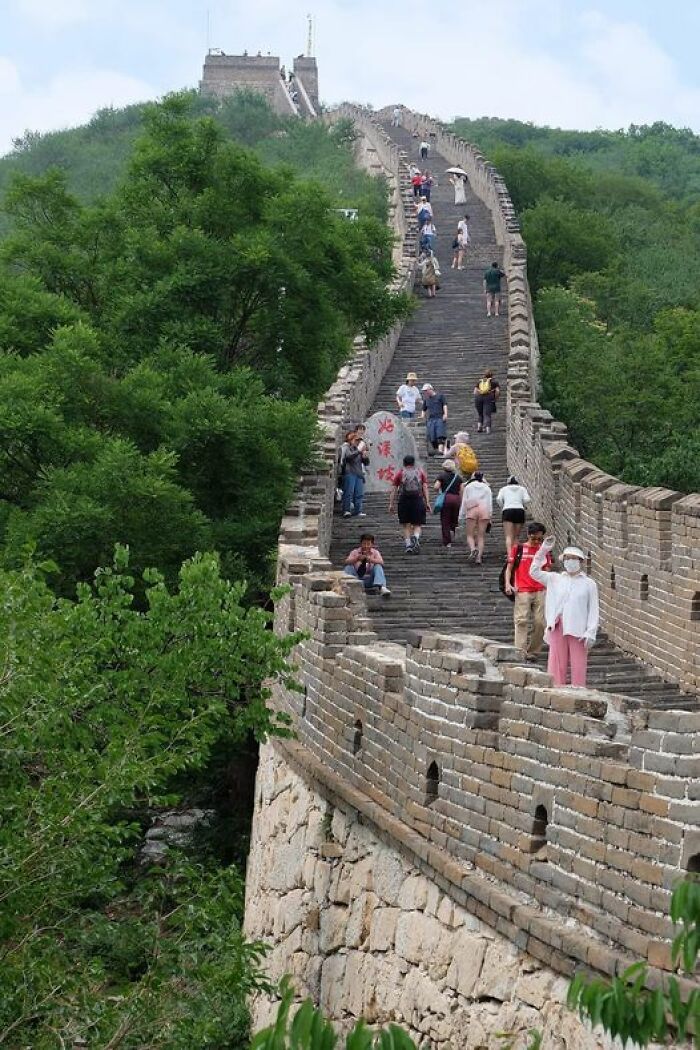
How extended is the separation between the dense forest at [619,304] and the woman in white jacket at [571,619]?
1105 centimetres

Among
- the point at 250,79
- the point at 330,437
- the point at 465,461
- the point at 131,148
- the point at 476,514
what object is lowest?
the point at 476,514

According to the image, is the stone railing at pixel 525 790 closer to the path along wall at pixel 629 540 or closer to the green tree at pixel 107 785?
the green tree at pixel 107 785

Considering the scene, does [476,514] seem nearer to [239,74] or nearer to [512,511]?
[512,511]

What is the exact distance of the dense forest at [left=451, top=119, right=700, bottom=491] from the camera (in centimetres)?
2900

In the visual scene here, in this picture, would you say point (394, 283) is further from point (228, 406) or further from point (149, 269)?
point (228, 406)

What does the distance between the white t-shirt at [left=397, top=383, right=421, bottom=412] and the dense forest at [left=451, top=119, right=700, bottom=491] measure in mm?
2487

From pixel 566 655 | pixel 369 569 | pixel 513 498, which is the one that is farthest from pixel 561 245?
pixel 566 655

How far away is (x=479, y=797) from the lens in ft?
31.8

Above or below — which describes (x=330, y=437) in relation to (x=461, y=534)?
above

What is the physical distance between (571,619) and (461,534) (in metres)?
7.84

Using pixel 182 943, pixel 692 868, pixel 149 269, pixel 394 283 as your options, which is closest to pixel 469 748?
pixel 182 943

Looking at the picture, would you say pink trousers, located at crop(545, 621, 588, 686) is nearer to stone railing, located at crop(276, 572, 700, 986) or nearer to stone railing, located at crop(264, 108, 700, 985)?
stone railing, located at crop(264, 108, 700, 985)

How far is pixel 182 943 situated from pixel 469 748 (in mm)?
1913

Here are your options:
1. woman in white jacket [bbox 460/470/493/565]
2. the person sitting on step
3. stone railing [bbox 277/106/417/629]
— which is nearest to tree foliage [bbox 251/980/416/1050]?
stone railing [bbox 277/106/417/629]
